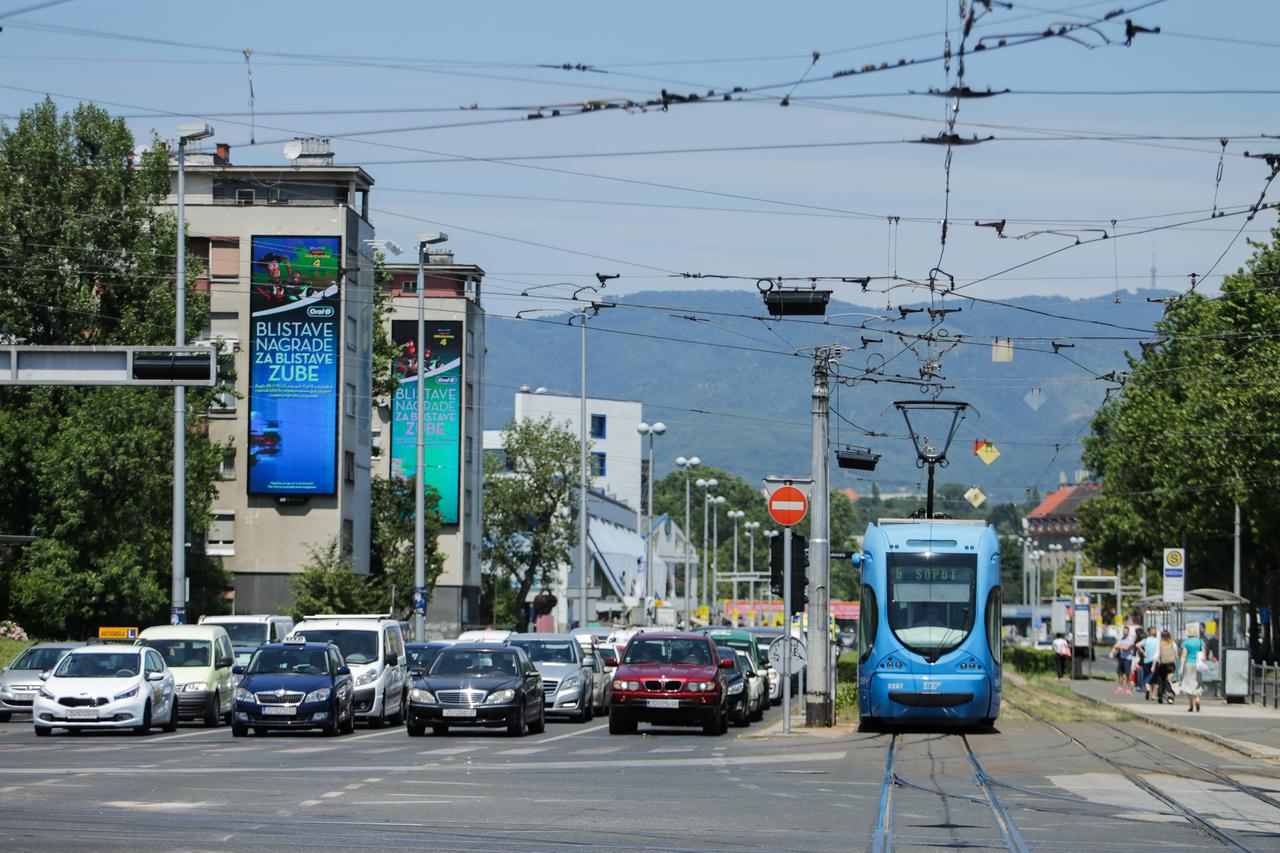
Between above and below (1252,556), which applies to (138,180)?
above

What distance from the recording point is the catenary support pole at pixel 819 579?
31.1 m

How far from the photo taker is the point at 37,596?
51062mm

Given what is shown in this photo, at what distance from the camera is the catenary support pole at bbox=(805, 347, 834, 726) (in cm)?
3111

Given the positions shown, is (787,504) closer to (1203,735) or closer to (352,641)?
(1203,735)

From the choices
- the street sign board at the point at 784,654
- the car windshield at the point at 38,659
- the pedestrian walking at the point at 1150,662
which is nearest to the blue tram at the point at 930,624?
the street sign board at the point at 784,654

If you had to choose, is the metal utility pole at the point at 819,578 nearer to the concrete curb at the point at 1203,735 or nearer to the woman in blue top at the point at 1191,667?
the concrete curb at the point at 1203,735

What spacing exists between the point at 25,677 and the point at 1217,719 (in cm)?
2137

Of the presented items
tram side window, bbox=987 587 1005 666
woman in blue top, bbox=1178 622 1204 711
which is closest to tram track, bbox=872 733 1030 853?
tram side window, bbox=987 587 1005 666

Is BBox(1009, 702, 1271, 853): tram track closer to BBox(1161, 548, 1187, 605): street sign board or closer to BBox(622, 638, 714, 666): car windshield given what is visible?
BBox(622, 638, 714, 666): car windshield

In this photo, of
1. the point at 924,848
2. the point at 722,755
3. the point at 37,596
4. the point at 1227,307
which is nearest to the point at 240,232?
the point at 37,596

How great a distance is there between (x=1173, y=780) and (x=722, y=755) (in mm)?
6617

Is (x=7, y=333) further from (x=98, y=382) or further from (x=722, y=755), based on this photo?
(x=722, y=755)

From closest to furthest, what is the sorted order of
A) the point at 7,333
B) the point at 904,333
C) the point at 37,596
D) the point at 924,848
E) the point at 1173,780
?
the point at 924,848
the point at 1173,780
the point at 904,333
the point at 37,596
the point at 7,333

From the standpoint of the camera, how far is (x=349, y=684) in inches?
1231
